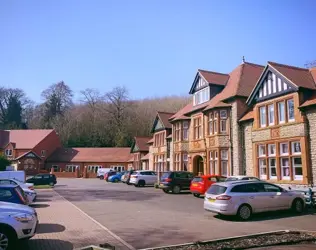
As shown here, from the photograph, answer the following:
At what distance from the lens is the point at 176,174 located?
2520 centimetres

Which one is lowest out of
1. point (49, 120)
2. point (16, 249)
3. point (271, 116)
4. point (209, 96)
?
point (16, 249)

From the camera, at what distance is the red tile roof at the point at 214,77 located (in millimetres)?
30016

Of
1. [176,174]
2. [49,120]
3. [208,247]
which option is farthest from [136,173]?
[49,120]

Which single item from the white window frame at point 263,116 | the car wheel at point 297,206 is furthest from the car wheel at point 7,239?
the white window frame at point 263,116

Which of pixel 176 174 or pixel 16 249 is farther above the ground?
pixel 176 174

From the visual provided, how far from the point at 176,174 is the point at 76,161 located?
4521cm

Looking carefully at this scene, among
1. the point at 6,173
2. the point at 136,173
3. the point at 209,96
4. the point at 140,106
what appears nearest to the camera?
the point at 6,173

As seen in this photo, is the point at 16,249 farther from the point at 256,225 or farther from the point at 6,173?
the point at 6,173

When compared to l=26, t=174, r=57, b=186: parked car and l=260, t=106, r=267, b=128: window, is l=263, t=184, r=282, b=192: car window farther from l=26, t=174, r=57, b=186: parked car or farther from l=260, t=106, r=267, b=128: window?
l=26, t=174, r=57, b=186: parked car

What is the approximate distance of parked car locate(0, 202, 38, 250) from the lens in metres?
7.26

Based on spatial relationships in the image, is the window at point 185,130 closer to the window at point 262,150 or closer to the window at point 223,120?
the window at point 223,120

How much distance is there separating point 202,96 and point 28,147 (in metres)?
47.6

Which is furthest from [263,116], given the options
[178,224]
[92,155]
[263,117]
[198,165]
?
[92,155]

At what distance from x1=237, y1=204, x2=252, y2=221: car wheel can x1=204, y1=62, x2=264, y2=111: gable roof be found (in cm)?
1402
